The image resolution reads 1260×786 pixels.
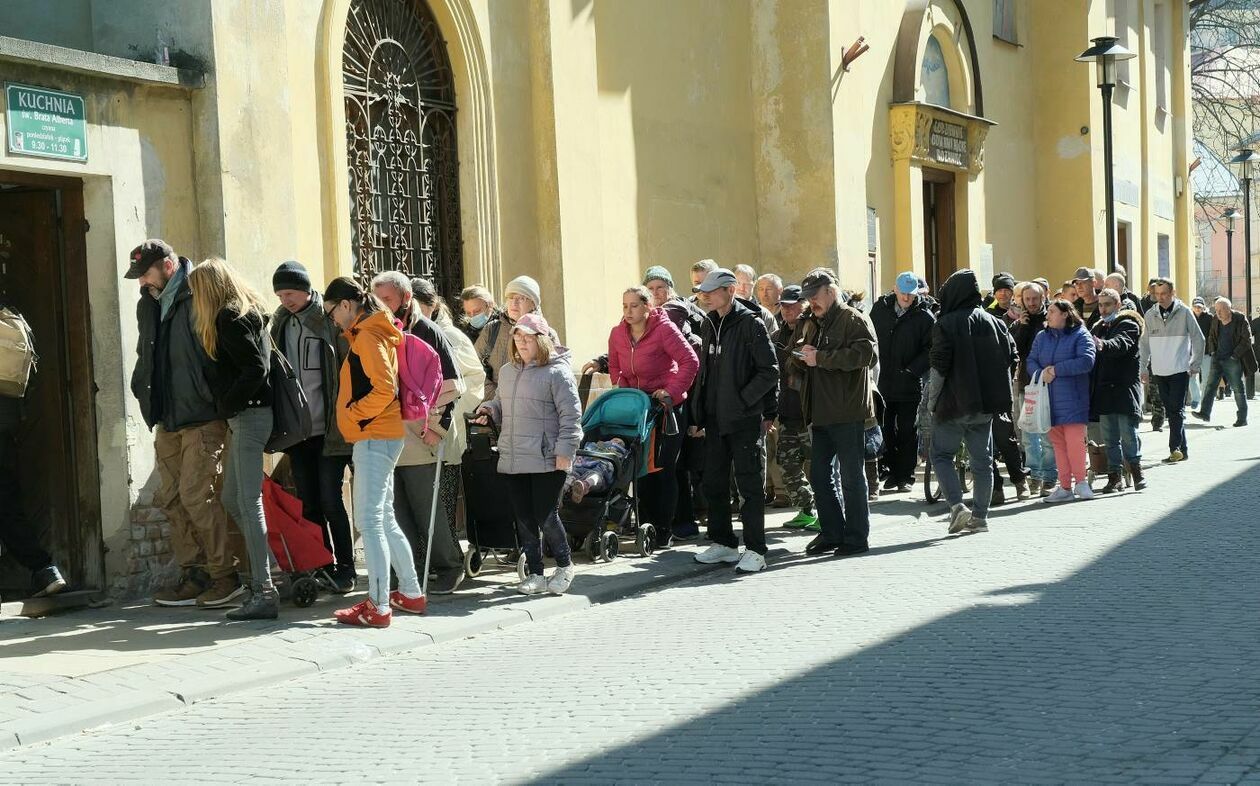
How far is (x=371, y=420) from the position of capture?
327 inches

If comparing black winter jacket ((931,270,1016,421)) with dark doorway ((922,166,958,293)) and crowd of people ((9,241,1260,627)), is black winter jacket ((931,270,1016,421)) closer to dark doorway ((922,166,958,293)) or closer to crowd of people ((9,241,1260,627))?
crowd of people ((9,241,1260,627))

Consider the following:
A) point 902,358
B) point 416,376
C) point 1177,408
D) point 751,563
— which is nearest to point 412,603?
point 416,376

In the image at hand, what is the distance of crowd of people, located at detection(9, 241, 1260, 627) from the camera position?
27.8ft

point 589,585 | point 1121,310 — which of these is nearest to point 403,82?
point 589,585

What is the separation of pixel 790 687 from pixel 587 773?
1.44m

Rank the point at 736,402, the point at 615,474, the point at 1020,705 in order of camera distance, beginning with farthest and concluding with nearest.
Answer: the point at 615,474, the point at 736,402, the point at 1020,705

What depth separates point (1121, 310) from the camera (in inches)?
565

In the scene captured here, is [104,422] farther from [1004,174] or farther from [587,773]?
[1004,174]

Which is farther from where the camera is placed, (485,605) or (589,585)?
(589,585)

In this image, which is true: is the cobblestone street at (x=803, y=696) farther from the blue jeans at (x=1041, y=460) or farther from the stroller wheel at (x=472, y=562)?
the blue jeans at (x=1041, y=460)

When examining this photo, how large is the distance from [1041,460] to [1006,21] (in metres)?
13.2

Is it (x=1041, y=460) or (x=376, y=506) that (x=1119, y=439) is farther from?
(x=376, y=506)

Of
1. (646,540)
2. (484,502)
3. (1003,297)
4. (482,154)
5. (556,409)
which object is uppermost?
(482,154)

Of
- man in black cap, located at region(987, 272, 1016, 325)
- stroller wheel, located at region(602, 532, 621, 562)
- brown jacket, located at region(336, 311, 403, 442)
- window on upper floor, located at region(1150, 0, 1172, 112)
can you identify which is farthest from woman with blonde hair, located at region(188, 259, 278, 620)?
window on upper floor, located at region(1150, 0, 1172, 112)
